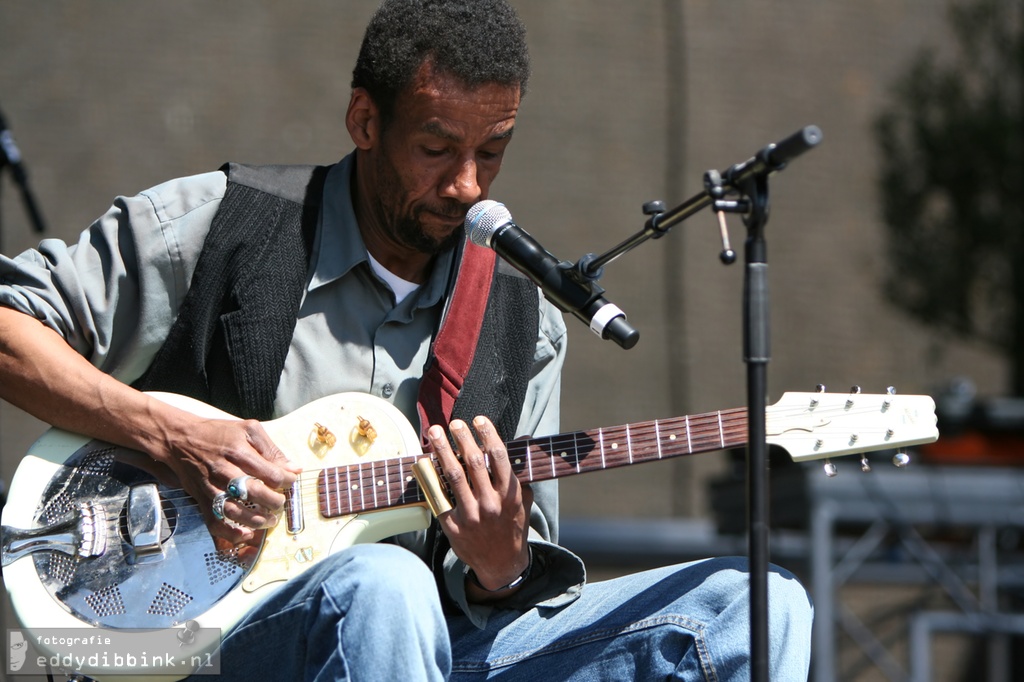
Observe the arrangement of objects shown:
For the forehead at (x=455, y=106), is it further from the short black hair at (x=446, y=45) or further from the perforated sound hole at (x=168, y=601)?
the perforated sound hole at (x=168, y=601)

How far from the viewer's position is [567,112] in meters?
7.95

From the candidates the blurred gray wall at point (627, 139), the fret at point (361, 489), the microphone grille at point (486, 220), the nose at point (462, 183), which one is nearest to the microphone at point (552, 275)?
the microphone grille at point (486, 220)

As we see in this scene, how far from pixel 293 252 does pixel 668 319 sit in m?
5.52

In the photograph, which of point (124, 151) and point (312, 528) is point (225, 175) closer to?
point (312, 528)

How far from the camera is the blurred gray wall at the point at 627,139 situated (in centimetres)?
711

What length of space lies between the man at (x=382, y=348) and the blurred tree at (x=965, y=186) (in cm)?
513

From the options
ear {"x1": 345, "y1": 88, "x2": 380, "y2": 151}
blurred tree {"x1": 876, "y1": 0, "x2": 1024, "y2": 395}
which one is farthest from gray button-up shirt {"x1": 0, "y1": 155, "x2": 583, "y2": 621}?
blurred tree {"x1": 876, "y1": 0, "x2": 1024, "y2": 395}

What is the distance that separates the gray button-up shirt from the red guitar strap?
0.20ft

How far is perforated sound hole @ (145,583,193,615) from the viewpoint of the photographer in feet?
8.05

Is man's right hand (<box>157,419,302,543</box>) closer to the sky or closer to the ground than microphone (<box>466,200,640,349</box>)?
closer to the ground

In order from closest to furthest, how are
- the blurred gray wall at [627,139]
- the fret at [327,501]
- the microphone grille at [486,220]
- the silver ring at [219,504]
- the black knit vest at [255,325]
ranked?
the microphone grille at [486,220], the silver ring at [219,504], the fret at [327,501], the black knit vest at [255,325], the blurred gray wall at [627,139]

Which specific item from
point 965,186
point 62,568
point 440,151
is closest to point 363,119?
point 440,151

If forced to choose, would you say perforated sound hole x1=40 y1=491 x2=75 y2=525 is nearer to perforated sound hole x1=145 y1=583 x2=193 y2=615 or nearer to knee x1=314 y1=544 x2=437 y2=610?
perforated sound hole x1=145 y1=583 x2=193 y2=615

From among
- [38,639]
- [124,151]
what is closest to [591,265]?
[38,639]
